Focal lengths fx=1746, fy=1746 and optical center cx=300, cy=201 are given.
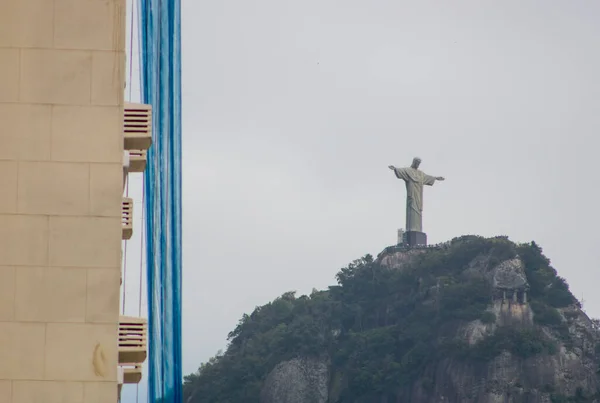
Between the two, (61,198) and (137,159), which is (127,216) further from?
(137,159)

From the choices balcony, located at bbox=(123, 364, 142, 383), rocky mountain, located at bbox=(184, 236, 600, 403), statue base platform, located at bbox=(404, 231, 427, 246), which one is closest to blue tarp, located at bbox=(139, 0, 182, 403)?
balcony, located at bbox=(123, 364, 142, 383)

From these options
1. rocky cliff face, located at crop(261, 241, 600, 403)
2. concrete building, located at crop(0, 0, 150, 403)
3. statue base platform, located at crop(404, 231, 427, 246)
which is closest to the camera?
concrete building, located at crop(0, 0, 150, 403)

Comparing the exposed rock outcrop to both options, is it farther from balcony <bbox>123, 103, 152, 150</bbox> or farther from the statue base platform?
balcony <bbox>123, 103, 152, 150</bbox>

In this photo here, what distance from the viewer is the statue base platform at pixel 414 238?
108 m

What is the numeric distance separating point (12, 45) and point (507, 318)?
8043 cm

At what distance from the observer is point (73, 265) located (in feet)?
74.5

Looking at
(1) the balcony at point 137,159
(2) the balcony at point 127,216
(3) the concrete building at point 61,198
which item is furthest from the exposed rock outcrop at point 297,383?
(3) the concrete building at point 61,198

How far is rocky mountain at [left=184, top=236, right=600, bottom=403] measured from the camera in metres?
99.5

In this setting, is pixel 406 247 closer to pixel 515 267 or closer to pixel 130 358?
pixel 515 267

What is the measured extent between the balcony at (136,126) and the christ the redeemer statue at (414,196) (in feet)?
270

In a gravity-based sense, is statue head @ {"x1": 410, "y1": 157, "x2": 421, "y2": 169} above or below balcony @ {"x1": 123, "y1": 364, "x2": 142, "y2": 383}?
above

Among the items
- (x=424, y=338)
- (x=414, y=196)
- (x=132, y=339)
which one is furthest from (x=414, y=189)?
(x=132, y=339)

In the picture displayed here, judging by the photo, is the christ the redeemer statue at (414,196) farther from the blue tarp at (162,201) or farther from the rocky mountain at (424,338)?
the blue tarp at (162,201)

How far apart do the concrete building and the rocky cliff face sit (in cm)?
7722
